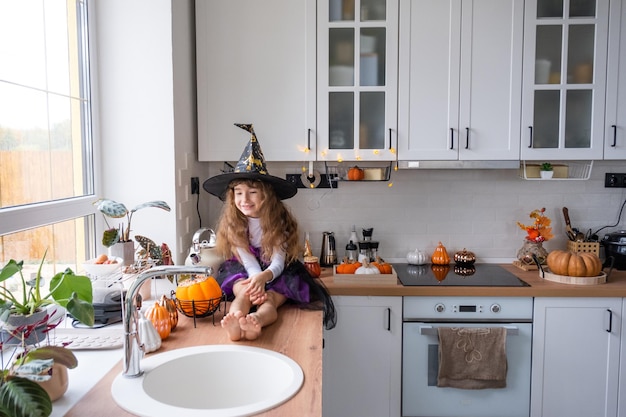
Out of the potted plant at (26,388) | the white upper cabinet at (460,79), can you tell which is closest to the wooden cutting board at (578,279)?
the white upper cabinet at (460,79)

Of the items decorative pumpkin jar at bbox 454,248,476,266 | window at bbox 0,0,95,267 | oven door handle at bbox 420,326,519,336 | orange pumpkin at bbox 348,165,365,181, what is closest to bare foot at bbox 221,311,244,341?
window at bbox 0,0,95,267

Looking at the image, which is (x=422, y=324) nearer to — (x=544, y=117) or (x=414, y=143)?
(x=414, y=143)

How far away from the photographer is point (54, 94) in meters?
2.11

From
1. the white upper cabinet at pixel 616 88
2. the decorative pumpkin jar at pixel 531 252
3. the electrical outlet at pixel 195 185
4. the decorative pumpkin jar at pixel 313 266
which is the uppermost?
the white upper cabinet at pixel 616 88

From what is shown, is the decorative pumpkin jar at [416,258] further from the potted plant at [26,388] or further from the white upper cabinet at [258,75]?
the potted plant at [26,388]

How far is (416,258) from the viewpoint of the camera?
299cm

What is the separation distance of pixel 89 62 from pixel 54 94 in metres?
0.33

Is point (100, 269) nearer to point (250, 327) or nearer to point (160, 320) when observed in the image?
point (160, 320)

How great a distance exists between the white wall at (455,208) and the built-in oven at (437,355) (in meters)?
0.57

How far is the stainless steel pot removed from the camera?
9.40ft

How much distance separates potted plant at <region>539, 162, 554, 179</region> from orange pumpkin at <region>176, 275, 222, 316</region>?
187cm

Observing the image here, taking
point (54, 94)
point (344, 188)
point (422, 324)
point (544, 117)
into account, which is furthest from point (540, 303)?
point (54, 94)

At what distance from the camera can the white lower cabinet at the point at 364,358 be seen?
8.49ft

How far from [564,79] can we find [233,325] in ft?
6.88
